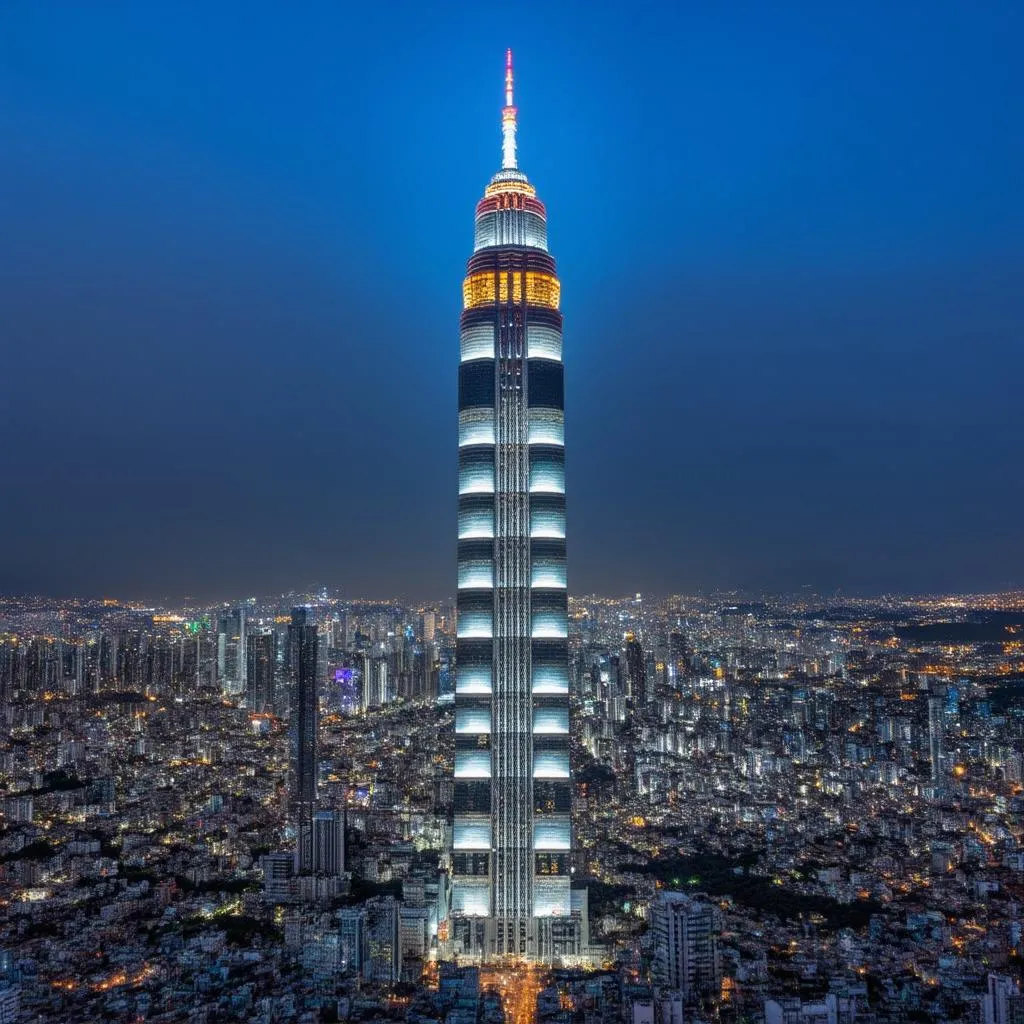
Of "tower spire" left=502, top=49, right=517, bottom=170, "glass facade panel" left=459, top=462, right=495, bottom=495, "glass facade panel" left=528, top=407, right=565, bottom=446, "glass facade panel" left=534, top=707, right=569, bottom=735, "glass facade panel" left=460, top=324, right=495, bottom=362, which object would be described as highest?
"tower spire" left=502, top=49, right=517, bottom=170

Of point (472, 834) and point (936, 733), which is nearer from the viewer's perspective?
point (472, 834)

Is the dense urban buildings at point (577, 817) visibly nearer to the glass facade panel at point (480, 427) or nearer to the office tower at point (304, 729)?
the office tower at point (304, 729)

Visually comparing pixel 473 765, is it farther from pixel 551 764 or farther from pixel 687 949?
pixel 687 949

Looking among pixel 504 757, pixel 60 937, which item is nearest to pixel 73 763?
pixel 60 937

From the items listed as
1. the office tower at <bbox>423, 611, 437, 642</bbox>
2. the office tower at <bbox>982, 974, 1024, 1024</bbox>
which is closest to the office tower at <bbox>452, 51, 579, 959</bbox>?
the office tower at <bbox>982, 974, 1024, 1024</bbox>

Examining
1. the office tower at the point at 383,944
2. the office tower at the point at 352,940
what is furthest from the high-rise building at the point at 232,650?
the office tower at the point at 352,940

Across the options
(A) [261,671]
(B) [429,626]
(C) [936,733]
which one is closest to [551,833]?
(C) [936,733]

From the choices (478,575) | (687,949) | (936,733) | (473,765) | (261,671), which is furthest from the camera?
(261,671)

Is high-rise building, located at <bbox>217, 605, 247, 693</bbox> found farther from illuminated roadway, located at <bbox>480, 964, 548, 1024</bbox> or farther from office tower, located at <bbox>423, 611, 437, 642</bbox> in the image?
illuminated roadway, located at <bbox>480, 964, 548, 1024</bbox>
